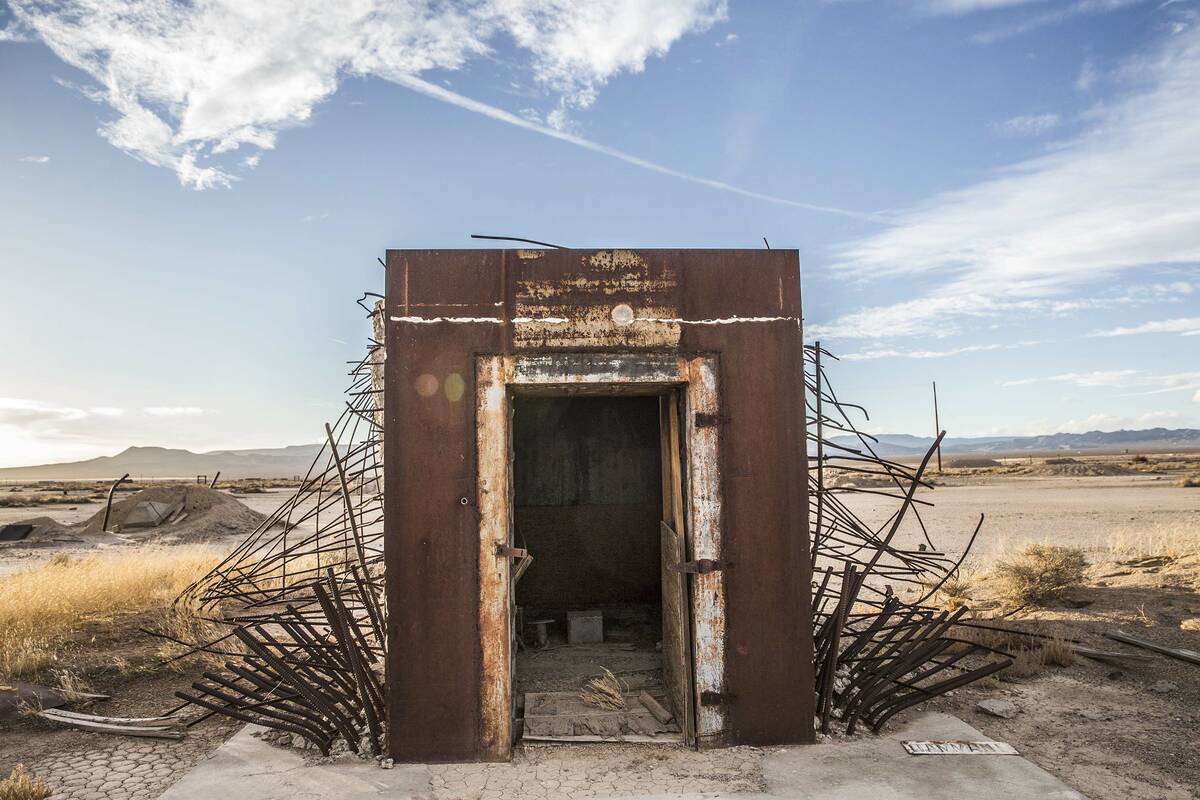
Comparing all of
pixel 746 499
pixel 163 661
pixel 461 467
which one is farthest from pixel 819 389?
pixel 163 661

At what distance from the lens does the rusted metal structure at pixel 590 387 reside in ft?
16.7

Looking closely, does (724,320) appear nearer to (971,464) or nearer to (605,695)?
(605,695)

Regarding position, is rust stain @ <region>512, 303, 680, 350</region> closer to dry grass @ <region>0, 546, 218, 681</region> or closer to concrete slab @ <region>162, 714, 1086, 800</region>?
concrete slab @ <region>162, 714, 1086, 800</region>

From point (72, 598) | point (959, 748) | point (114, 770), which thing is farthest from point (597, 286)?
point (72, 598)

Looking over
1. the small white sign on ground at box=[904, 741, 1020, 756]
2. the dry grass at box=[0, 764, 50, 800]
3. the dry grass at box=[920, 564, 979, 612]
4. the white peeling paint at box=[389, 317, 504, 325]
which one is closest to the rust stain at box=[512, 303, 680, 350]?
the white peeling paint at box=[389, 317, 504, 325]

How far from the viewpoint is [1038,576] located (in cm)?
1039

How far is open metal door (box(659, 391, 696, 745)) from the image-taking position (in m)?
5.31

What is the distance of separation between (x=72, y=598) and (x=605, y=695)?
332 inches

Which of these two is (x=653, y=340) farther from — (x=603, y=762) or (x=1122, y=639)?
(x=1122, y=639)

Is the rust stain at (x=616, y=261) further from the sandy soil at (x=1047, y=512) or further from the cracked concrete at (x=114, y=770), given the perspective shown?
the sandy soil at (x=1047, y=512)

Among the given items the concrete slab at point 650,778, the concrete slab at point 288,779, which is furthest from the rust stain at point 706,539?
the concrete slab at point 288,779

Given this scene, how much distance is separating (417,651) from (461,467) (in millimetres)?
1283

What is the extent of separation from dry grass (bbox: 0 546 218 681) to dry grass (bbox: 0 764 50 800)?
324 centimetres

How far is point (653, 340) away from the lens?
534 cm
